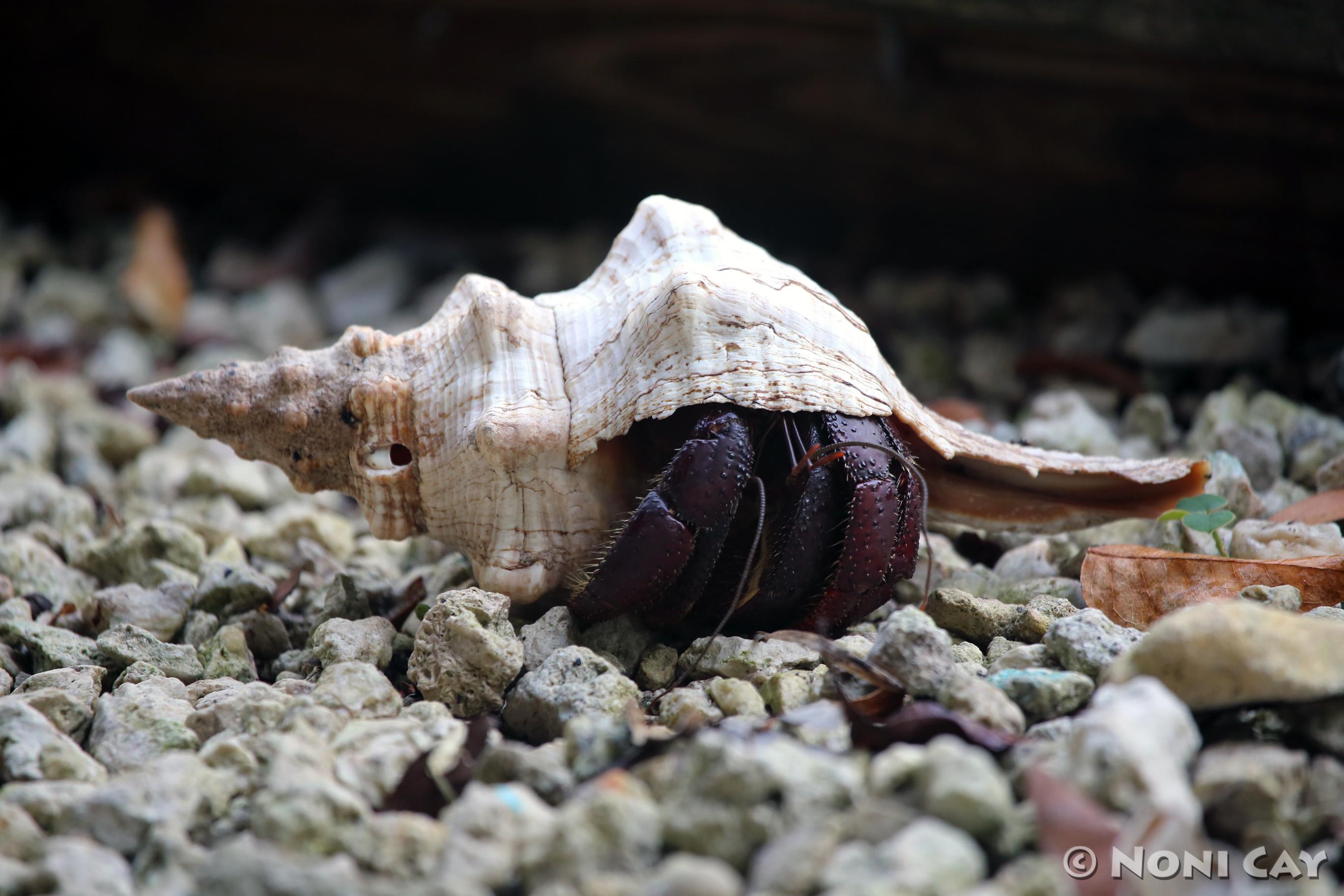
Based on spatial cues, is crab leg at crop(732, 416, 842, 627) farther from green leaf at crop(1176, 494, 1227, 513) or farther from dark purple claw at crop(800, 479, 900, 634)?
green leaf at crop(1176, 494, 1227, 513)

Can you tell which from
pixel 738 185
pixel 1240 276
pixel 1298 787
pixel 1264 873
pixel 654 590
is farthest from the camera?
pixel 738 185

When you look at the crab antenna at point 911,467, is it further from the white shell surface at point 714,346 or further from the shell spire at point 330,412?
the shell spire at point 330,412

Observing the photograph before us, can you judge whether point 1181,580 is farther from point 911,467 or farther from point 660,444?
point 660,444

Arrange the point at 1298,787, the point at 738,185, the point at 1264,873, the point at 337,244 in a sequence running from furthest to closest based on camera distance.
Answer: the point at 337,244, the point at 738,185, the point at 1298,787, the point at 1264,873

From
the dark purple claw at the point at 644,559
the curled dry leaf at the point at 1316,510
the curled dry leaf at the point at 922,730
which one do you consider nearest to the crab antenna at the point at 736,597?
the dark purple claw at the point at 644,559

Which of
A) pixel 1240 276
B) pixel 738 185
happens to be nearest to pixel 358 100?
pixel 738 185

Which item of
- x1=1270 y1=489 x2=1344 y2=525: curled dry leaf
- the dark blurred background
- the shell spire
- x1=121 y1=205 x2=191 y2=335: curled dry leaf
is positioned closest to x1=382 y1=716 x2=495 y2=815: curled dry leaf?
the shell spire

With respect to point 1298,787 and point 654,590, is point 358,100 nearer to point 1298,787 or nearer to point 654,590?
point 654,590
